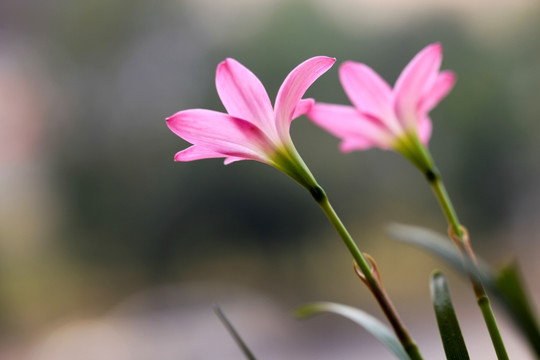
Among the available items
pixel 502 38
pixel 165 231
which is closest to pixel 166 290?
pixel 165 231

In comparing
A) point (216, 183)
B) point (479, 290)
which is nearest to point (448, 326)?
point (479, 290)

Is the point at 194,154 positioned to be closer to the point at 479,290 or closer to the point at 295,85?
the point at 295,85

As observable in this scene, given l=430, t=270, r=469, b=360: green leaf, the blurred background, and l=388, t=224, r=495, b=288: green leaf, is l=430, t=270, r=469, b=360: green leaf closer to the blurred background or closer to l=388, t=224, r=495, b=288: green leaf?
l=388, t=224, r=495, b=288: green leaf

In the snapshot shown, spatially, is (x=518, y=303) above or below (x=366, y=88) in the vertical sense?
below

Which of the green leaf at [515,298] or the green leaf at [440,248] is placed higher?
the green leaf at [440,248]

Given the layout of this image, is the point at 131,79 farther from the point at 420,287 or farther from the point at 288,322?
the point at 420,287

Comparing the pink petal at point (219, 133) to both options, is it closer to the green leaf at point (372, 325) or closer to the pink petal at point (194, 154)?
the pink petal at point (194, 154)

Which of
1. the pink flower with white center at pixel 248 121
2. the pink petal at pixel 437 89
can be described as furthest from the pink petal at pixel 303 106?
the pink petal at pixel 437 89
